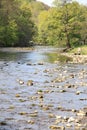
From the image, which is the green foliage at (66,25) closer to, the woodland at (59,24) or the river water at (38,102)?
the woodland at (59,24)

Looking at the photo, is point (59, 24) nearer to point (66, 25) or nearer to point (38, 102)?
point (66, 25)

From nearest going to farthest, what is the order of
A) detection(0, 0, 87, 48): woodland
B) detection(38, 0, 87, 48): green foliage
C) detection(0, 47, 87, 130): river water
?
detection(0, 47, 87, 130): river water < detection(38, 0, 87, 48): green foliage < detection(0, 0, 87, 48): woodland

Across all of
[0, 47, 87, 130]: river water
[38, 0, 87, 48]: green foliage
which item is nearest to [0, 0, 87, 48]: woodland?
[38, 0, 87, 48]: green foliage

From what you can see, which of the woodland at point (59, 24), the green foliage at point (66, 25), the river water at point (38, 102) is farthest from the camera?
the woodland at point (59, 24)

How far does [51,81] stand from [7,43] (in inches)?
→ 3670

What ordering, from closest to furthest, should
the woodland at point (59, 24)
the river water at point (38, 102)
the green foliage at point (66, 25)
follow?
the river water at point (38, 102) → the green foliage at point (66, 25) → the woodland at point (59, 24)

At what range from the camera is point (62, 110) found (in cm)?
1588

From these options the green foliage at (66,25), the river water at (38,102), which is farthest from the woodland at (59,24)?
the river water at (38,102)

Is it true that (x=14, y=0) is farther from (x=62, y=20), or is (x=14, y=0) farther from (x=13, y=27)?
(x=62, y=20)

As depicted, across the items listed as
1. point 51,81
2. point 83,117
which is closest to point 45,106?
point 83,117

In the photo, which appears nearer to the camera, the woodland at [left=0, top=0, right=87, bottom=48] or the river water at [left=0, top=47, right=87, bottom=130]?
the river water at [left=0, top=47, right=87, bottom=130]

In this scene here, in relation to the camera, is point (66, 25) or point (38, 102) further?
point (66, 25)

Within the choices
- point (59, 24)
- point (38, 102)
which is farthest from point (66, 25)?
point (38, 102)

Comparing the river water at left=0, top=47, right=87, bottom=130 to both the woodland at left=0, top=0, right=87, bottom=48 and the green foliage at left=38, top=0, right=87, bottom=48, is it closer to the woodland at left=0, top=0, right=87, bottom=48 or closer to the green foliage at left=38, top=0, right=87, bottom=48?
the green foliage at left=38, top=0, right=87, bottom=48
